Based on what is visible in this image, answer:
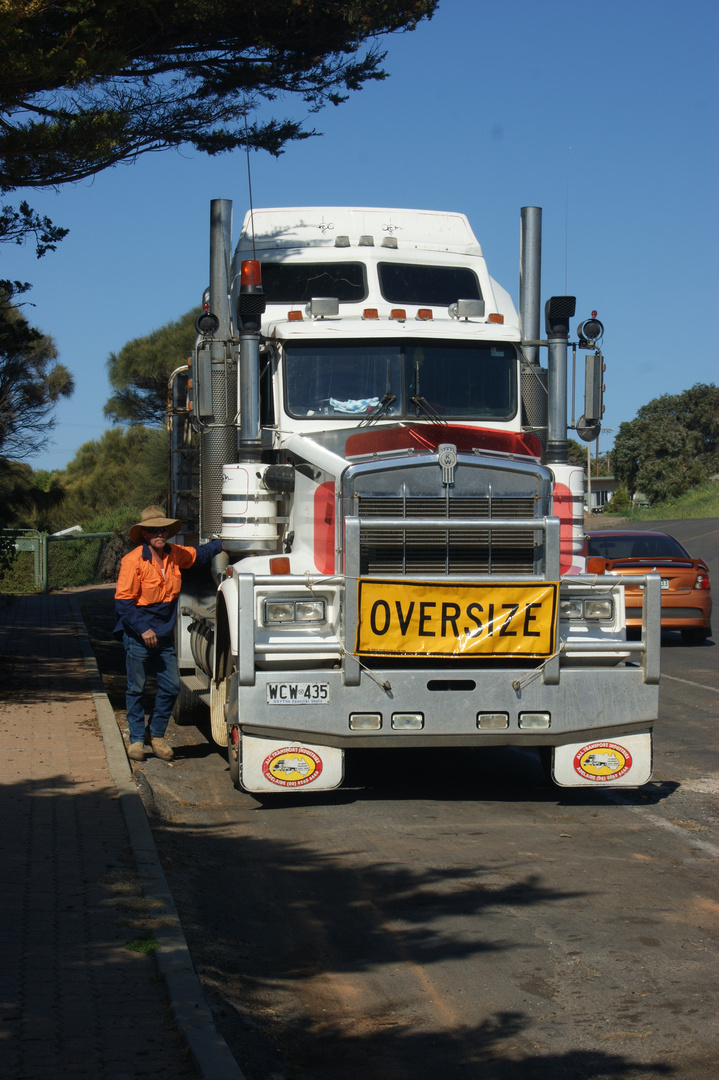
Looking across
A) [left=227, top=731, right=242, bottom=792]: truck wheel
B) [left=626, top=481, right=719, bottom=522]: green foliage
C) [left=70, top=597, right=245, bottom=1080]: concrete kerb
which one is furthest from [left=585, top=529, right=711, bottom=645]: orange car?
[left=626, top=481, right=719, bottom=522]: green foliage

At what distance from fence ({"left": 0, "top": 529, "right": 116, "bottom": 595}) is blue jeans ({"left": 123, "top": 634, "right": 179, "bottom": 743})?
2255cm

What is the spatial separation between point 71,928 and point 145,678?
404 cm

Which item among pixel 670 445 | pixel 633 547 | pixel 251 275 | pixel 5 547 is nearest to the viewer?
pixel 251 275

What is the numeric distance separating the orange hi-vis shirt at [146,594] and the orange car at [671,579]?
320 inches

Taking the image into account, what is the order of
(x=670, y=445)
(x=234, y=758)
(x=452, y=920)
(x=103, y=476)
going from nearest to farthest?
1. (x=452, y=920)
2. (x=234, y=758)
3. (x=103, y=476)
4. (x=670, y=445)

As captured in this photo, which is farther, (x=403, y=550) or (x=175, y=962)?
(x=403, y=550)

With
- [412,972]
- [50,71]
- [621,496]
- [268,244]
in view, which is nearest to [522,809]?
[412,972]

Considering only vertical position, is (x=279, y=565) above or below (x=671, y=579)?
above

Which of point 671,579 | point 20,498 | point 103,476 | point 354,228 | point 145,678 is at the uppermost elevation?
point 103,476

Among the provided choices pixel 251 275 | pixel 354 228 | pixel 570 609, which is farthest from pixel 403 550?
pixel 354 228

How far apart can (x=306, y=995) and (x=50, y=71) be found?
7.37 m

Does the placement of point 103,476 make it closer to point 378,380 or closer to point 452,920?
point 378,380

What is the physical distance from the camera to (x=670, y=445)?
270 feet

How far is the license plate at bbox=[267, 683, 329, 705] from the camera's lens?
7.20 m
